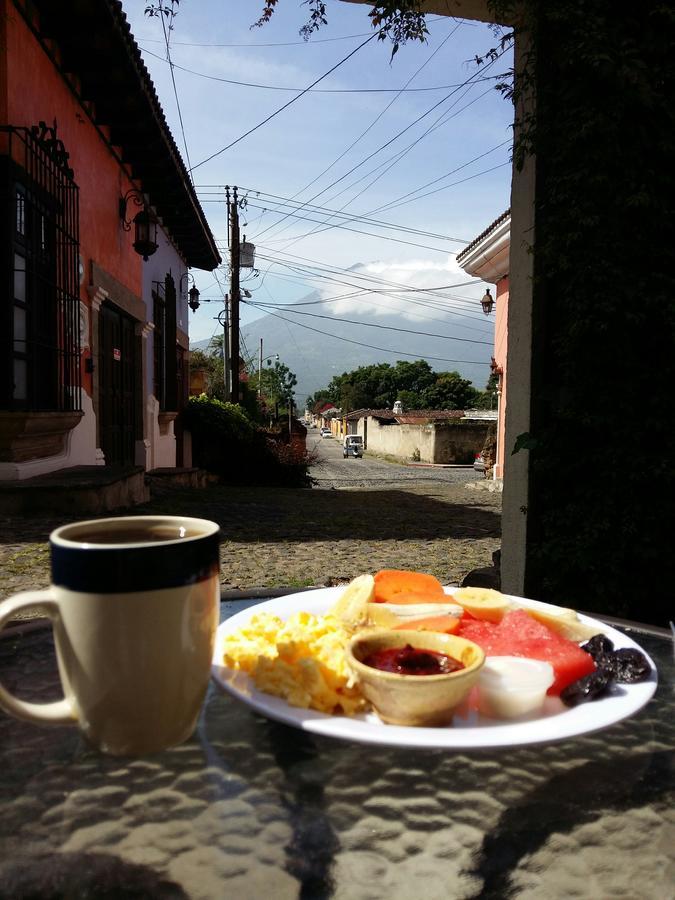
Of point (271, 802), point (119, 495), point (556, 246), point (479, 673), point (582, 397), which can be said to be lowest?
point (119, 495)

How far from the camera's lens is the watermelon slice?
81cm

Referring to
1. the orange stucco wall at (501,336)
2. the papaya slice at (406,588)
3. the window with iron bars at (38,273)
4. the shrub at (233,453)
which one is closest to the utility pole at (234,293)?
the shrub at (233,453)

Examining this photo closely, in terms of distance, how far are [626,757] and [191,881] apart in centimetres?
53

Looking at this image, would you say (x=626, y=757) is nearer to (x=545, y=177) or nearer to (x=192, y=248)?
(x=545, y=177)

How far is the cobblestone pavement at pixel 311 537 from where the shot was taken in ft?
15.4

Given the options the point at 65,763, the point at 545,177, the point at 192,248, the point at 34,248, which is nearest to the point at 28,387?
the point at 34,248

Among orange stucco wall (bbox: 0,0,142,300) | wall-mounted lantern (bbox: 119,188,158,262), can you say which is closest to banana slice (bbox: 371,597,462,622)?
orange stucco wall (bbox: 0,0,142,300)

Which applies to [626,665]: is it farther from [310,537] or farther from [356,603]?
[310,537]

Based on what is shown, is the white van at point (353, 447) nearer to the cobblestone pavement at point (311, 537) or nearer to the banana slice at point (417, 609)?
the cobblestone pavement at point (311, 537)

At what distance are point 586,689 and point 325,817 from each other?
1.09ft

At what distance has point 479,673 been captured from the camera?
71 centimetres

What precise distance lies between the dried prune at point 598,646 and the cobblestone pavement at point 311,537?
1.69m

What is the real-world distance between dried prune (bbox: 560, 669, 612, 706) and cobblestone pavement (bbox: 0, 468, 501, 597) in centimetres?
178

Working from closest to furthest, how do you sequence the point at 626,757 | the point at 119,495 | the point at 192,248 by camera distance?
the point at 626,757 → the point at 119,495 → the point at 192,248
